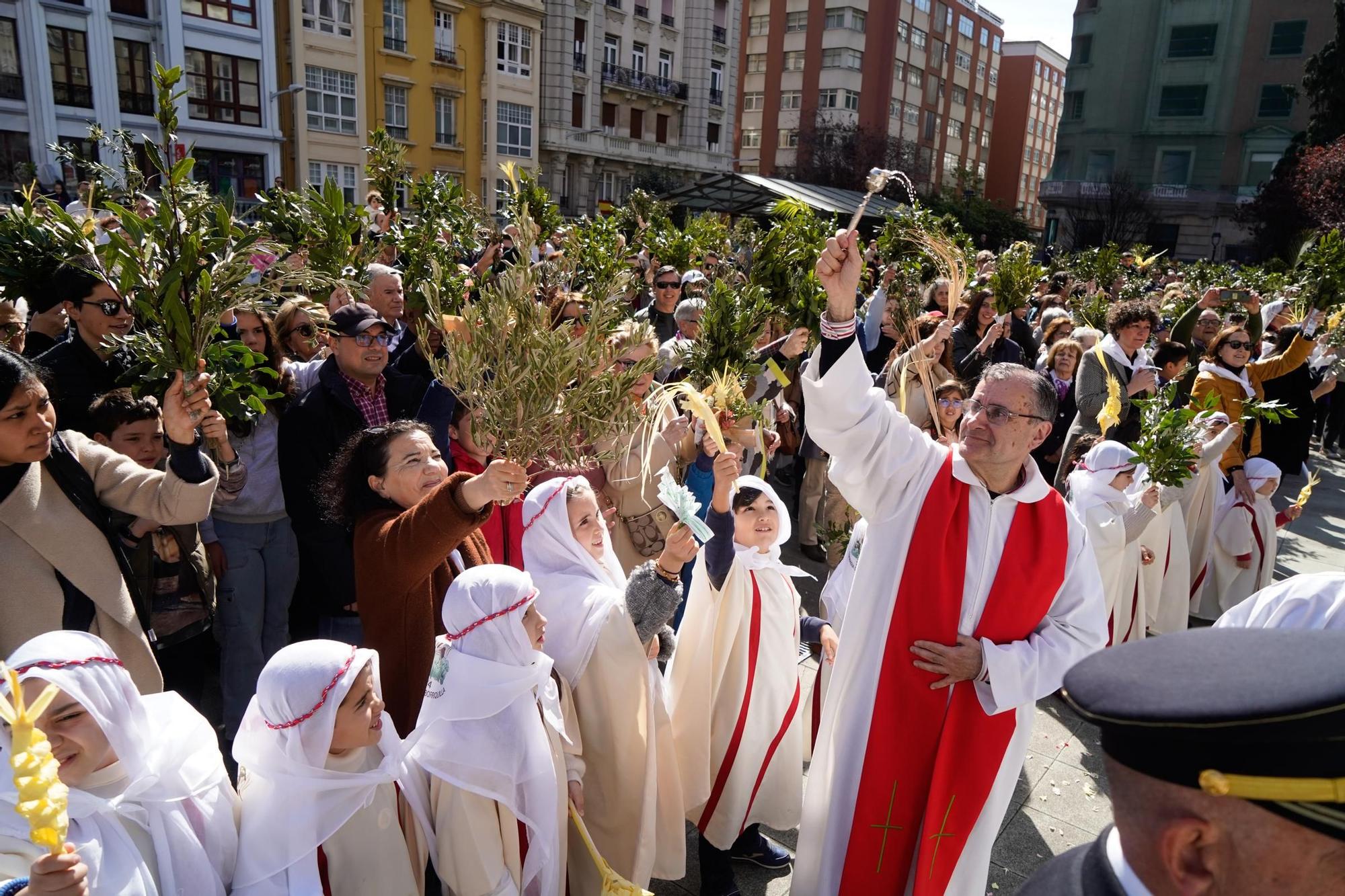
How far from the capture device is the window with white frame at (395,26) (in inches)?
1352

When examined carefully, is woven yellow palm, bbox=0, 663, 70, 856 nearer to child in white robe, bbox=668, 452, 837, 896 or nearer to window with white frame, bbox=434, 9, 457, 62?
child in white robe, bbox=668, 452, 837, 896

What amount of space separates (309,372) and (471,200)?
163 inches

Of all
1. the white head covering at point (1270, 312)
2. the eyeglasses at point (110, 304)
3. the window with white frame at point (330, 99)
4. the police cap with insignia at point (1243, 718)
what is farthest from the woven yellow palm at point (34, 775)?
the window with white frame at point (330, 99)

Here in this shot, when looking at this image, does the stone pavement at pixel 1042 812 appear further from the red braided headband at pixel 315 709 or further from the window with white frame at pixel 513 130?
the window with white frame at pixel 513 130

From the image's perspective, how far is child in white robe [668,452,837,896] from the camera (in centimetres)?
351

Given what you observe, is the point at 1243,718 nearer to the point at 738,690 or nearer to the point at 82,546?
the point at 738,690

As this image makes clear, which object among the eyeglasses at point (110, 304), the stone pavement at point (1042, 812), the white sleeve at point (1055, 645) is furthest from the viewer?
the eyeglasses at point (110, 304)

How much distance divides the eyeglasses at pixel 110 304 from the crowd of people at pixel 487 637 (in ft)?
0.04

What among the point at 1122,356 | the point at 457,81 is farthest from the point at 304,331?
the point at 457,81

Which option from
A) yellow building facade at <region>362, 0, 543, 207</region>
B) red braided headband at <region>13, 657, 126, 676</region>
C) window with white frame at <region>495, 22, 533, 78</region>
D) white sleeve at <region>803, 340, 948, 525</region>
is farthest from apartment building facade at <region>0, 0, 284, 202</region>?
red braided headband at <region>13, 657, 126, 676</region>

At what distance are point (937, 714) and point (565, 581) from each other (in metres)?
1.41

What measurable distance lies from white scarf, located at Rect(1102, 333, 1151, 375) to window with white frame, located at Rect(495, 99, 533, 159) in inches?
1390

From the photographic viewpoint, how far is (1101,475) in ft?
17.3

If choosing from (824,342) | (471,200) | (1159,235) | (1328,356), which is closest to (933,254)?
(824,342)
